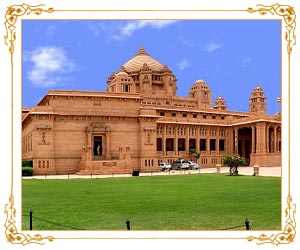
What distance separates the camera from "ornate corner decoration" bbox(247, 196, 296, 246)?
1166 cm

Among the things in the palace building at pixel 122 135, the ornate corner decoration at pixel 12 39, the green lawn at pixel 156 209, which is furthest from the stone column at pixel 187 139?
the ornate corner decoration at pixel 12 39

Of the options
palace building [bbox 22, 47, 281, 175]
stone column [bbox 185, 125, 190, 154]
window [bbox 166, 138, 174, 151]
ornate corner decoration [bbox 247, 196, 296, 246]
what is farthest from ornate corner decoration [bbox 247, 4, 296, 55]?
window [bbox 166, 138, 174, 151]

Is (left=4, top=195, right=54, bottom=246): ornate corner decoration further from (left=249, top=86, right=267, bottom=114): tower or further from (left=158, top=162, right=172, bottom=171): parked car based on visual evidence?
(left=249, top=86, right=267, bottom=114): tower

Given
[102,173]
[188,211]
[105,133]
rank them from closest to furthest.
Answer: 1. [188,211]
2. [102,173]
3. [105,133]

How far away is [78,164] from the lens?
4766 cm

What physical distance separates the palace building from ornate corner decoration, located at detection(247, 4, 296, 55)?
115ft

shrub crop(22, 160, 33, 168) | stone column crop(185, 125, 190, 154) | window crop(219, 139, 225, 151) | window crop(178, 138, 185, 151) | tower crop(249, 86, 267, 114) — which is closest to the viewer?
shrub crop(22, 160, 33, 168)

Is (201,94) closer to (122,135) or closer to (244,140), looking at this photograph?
(244,140)

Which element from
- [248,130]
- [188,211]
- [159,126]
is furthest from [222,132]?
[188,211]

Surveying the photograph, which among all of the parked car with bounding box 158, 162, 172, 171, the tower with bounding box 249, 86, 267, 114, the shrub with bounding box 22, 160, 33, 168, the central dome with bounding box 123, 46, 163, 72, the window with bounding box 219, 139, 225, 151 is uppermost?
the central dome with bounding box 123, 46, 163, 72
